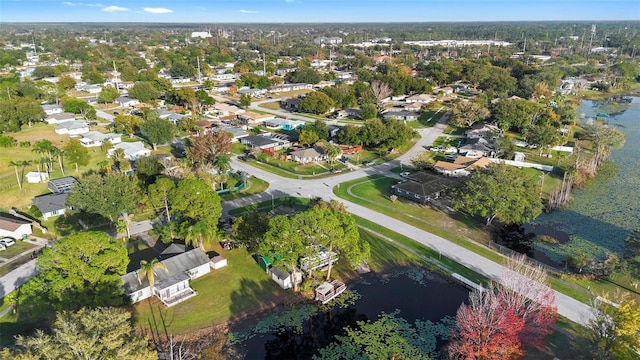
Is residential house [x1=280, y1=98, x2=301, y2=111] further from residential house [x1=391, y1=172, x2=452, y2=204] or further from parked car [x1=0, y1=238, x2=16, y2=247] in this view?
parked car [x1=0, y1=238, x2=16, y2=247]

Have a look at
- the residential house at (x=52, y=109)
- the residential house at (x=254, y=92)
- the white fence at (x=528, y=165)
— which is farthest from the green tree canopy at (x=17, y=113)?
the white fence at (x=528, y=165)

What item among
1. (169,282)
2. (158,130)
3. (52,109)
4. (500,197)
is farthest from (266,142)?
(52,109)

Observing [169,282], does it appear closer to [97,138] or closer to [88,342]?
[88,342]

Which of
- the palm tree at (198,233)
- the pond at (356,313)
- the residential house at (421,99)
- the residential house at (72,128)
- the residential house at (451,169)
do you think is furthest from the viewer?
the residential house at (421,99)

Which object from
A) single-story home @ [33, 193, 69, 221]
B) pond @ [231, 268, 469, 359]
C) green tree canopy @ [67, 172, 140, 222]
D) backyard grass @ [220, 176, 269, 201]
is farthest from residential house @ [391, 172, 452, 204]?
single-story home @ [33, 193, 69, 221]

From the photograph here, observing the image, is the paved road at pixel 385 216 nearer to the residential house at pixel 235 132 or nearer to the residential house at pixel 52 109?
the residential house at pixel 235 132

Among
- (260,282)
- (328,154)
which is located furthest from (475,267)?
(328,154)
